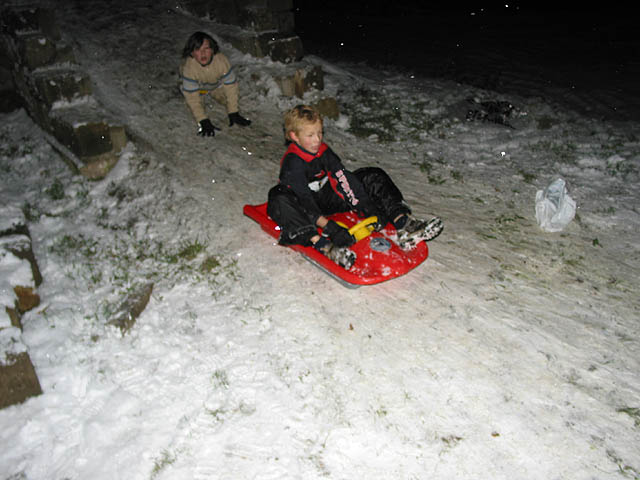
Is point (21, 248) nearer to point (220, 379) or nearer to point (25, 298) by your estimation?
point (25, 298)

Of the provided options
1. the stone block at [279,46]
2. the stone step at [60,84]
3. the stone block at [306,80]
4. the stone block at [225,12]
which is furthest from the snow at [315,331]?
the stone block at [225,12]

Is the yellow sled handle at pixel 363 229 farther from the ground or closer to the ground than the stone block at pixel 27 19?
closer to the ground

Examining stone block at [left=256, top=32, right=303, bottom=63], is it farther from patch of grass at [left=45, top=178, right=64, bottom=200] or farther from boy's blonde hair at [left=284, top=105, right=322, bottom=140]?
boy's blonde hair at [left=284, top=105, right=322, bottom=140]

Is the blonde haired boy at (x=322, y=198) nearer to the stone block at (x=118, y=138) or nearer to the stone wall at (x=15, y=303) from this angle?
the stone wall at (x=15, y=303)

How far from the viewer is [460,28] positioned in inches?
448

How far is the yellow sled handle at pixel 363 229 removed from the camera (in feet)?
10.6

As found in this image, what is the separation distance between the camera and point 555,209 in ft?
12.2

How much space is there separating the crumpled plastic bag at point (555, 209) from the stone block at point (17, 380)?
388cm

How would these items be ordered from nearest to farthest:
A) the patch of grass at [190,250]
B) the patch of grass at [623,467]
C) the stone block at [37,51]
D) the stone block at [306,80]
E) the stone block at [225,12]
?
the patch of grass at [623,467] < the patch of grass at [190,250] < the stone block at [37,51] < the stone block at [306,80] < the stone block at [225,12]

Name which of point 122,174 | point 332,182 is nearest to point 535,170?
point 332,182

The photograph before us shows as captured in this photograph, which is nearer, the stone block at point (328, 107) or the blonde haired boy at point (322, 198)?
the blonde haired boy at point (322, 198)

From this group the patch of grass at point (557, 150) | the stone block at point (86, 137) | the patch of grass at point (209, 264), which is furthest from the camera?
the patch of grass at point (557, 150)

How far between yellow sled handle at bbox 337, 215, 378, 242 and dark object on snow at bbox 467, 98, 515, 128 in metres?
3.59

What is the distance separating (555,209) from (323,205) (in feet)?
6.47
